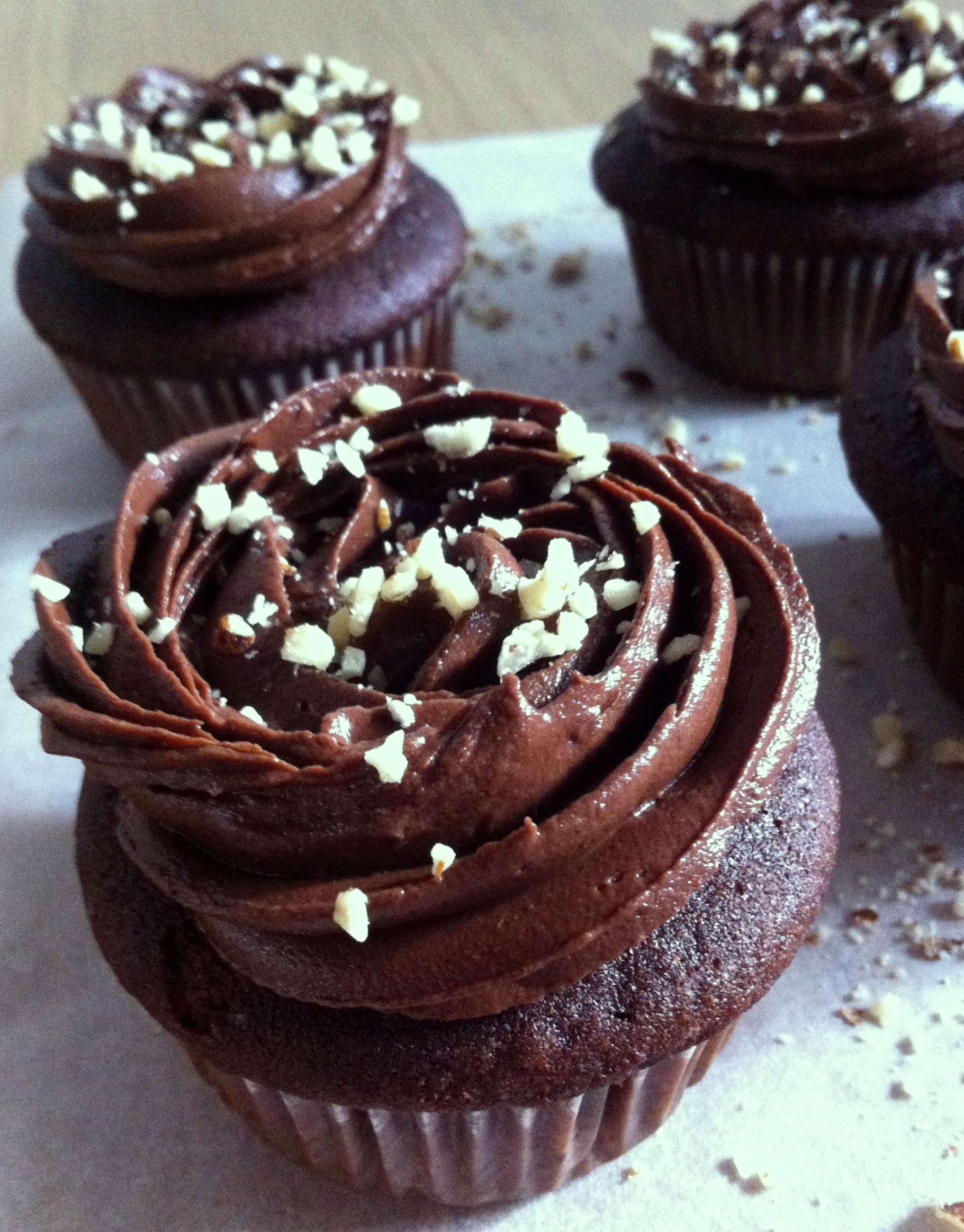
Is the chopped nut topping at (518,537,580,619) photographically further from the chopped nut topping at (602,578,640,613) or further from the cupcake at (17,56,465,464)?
the cupcake at (17,56,465,464)

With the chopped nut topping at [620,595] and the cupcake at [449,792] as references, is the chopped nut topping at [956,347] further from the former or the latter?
the chopped nut topping at [620,595]

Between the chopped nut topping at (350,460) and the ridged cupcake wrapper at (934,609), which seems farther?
the ridged cupcake wrapper at (934,609)

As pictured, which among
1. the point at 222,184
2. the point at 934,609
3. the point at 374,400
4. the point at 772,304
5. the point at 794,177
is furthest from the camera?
the point at 772,304

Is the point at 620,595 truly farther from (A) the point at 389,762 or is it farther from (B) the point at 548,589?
(A) the point at 389,762

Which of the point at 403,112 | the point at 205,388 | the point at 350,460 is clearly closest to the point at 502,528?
the point at 350,460

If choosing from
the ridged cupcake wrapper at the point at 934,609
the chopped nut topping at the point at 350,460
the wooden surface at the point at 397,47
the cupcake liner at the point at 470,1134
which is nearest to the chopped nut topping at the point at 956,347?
the ridged cupcake wrapper at the point at 934,609

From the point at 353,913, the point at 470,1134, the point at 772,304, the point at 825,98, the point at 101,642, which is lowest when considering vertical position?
the point at 470,1134

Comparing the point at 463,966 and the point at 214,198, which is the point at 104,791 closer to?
the point at 463,966
